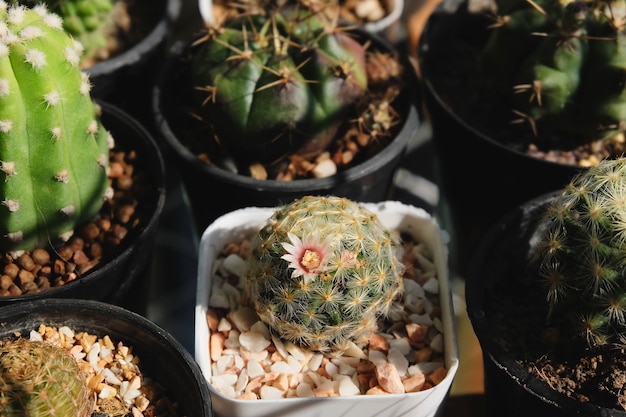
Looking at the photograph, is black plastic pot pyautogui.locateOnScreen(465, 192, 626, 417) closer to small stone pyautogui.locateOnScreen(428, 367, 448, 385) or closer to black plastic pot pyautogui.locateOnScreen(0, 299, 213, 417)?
small stone pyautogui.locateOnScreen(428, 367, 448, 385)

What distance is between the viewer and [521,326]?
1.21 meters

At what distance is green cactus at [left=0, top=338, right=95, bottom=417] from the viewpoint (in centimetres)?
90

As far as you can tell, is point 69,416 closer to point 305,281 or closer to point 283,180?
point 305,281

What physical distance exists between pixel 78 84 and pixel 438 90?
77 cm

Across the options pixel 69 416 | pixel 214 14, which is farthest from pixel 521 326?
pixel 214 14

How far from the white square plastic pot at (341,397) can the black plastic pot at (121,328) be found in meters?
0.05

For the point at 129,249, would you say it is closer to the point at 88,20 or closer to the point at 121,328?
the point at 121,328

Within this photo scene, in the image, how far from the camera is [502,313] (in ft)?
4.04

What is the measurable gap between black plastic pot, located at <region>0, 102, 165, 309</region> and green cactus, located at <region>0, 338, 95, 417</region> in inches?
8.1

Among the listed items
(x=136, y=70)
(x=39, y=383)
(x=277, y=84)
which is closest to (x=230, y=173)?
(x=277, y=84)

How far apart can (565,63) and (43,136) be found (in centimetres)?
89

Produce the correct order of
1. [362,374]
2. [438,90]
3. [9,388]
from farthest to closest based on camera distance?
[438,90] < [362,374] < [9,388]

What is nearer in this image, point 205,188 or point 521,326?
point 521,326

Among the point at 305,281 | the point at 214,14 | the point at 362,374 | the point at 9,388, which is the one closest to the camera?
the point at 9,388
